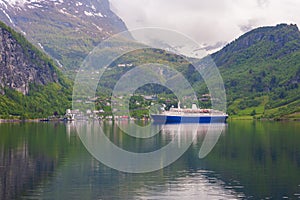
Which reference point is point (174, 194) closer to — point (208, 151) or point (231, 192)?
point (231, 192)

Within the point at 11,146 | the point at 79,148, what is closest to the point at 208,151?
the point at 79,148

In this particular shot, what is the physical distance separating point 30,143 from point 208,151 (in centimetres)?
3727

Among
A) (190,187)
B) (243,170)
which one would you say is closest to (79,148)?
(243,170)

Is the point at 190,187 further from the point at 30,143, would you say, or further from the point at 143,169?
the point at 30,143

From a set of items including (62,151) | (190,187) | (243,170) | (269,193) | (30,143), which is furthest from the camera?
(30,143)

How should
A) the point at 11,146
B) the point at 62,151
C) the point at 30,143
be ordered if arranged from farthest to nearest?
the point at 30,143, the point at 11,146, the point at 62,151

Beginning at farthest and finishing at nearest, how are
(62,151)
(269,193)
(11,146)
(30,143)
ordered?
1. (30,143)
2. (11,146)
3. (62,151)
4. (269,193)

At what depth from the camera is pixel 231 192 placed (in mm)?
56781

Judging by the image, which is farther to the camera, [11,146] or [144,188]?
[11,146]

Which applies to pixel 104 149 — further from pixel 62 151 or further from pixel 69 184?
pixel 69 184

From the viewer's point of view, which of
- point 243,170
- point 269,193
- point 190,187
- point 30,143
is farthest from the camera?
point 30,143

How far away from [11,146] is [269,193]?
60980mm

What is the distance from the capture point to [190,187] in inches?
2357

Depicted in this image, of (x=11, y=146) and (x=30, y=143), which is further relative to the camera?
(x=30, y=143)
